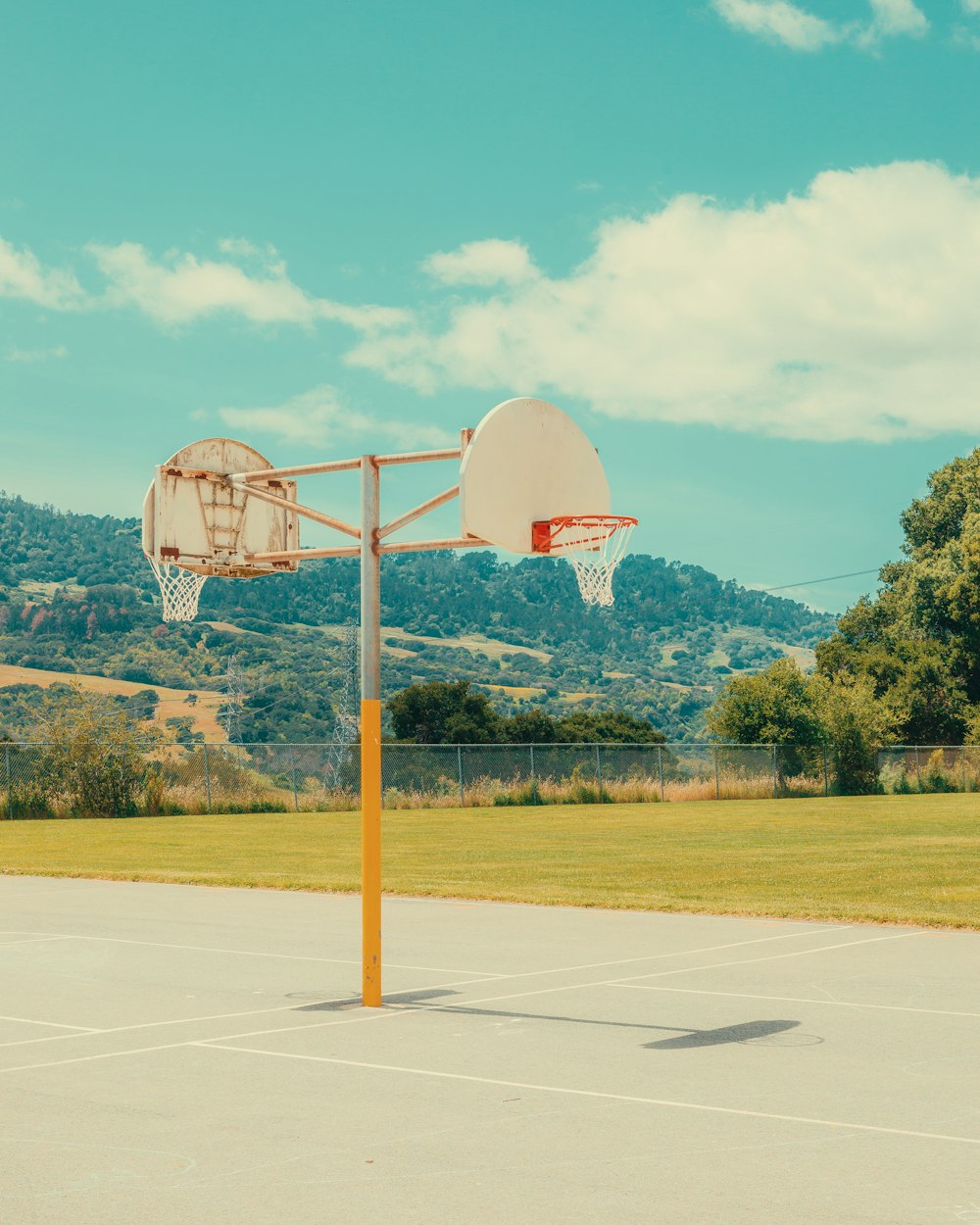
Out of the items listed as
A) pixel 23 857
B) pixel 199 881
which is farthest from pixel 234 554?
pixel 23 857

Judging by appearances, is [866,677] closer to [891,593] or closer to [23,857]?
[891,593]

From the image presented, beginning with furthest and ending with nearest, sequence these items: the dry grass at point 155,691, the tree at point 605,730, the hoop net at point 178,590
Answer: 1. the dry grass at point 155,691
2. the tree at point 605,730
3. the hoop net at point 178,590

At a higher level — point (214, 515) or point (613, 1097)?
point (214, 515)

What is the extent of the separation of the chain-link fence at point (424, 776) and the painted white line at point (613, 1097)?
34794 mm

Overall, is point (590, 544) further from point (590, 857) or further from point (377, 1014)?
point (590, 857)

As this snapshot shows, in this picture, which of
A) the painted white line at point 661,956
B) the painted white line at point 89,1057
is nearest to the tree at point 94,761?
the painted white line at point 661,956

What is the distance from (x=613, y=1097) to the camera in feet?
27.1

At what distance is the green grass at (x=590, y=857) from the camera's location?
19.8 m

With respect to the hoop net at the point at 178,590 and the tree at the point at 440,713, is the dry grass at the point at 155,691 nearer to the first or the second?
the tree at the point at 440,713

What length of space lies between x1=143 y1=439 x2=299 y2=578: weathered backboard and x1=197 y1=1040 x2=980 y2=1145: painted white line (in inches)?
190

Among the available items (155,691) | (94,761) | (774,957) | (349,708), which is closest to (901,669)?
(349,708)

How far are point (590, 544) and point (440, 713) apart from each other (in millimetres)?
60853

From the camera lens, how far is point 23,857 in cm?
2806

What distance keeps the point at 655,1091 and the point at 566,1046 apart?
1.42m
